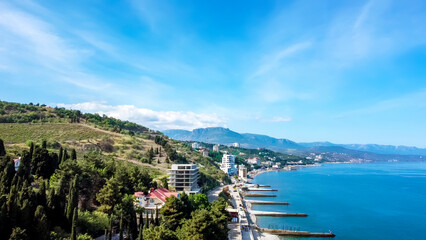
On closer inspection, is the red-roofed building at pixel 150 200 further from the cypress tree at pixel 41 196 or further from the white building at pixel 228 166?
the white building at pixel 228 166

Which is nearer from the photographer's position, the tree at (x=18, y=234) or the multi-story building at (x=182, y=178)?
the tree at (x=18, y=234)

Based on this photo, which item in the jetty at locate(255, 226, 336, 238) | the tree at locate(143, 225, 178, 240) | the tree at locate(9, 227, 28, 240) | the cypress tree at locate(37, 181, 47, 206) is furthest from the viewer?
the jetty at locate(255, 226, 336, 238)

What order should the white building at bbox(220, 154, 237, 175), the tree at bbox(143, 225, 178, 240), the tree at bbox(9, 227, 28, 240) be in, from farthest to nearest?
the white building at bbox(220, 154, 237, 175) → the tree at bbox(143, 225, 178, 240) → the tree at bbox(9, 227, 28, 240)

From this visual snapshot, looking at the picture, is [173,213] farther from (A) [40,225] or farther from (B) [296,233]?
(B) [296,233]

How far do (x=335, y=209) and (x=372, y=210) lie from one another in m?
7.99

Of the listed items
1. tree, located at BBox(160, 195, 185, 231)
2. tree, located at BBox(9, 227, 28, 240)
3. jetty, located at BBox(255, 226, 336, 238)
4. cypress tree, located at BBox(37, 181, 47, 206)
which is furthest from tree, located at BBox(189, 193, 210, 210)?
tree, located at BBox(9, 227, 28, 240)

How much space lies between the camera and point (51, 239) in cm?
1833

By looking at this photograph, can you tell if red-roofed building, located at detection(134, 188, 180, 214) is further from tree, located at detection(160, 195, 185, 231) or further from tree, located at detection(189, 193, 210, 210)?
tree, located at detection(189, 193, 210, 210)

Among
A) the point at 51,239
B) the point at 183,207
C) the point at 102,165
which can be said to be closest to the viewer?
the point at 51,239

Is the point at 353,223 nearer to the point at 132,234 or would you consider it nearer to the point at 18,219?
the point at 132,234

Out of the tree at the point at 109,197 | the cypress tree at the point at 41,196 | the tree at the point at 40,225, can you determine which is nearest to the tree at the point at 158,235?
the tree at the point at 40,225

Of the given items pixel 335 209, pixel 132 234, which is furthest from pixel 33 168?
pixel 335 209

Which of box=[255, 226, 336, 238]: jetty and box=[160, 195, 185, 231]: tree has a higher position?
box=[160, 195, 185, 231]: tree

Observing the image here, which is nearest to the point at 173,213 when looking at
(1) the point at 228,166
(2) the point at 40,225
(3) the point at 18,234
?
(2) the point at 40,225
